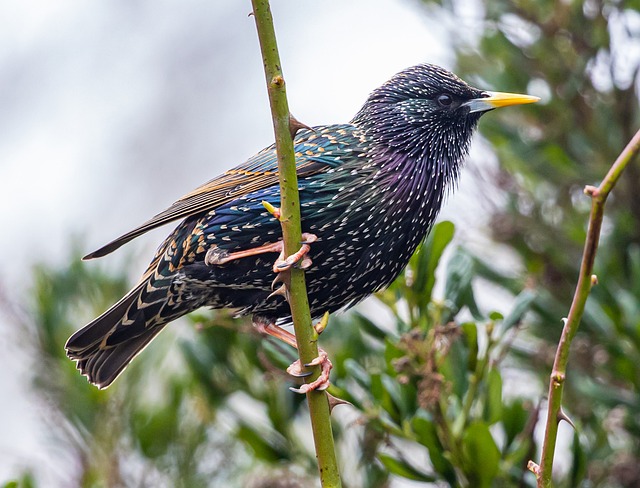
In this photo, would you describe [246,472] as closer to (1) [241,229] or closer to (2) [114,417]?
(2) [114,417]

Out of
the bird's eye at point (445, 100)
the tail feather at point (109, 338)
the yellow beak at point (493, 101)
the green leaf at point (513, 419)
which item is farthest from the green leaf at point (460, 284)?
the tail feather at point (109, 338)

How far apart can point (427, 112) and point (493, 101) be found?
211 mm

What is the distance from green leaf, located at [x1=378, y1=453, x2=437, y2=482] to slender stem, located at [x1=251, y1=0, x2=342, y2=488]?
22.9 inches

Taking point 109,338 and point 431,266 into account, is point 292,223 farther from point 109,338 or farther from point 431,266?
point 109,338

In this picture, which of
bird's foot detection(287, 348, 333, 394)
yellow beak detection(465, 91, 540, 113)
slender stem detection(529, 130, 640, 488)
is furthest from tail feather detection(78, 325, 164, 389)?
slender stem detection(529, 130, 640, 488)

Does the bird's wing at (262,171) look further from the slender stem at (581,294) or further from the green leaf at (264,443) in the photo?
the slender stem at (581,294)

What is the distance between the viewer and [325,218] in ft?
8.80

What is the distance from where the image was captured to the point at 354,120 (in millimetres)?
3209

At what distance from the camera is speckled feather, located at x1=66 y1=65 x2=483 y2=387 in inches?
107

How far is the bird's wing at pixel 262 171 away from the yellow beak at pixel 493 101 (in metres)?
0.39

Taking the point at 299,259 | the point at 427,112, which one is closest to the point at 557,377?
the point at 299,259

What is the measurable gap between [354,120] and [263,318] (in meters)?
0.72

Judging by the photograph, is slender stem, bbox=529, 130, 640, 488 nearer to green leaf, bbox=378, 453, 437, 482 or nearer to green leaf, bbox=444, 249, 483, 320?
green leaf, bbox=378, 453, 437, 482

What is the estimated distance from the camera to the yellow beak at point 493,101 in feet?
9.39
